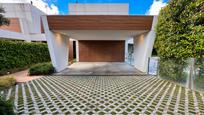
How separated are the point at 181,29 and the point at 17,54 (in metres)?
9.76

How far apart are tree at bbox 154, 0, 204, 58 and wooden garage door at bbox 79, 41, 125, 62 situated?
7.80m

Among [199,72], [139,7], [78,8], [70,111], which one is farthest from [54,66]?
[139,7]

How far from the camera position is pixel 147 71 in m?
7.54

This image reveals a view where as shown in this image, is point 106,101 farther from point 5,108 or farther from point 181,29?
point 181,29

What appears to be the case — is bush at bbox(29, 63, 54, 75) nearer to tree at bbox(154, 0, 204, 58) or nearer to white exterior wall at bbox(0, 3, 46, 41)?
tree at bbox(154, 0, 204, 58)

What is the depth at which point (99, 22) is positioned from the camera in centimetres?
674

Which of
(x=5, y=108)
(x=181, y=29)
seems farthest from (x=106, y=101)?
(x=181, y=29)

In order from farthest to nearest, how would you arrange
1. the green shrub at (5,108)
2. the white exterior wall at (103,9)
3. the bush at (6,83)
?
the white exterior wall at (103,9)
the bush at (6,83)
the green shrub at (5,108)

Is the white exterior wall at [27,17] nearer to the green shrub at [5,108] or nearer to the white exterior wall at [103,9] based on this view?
the white exterior wall at [103,9]

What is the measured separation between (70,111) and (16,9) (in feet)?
68.9

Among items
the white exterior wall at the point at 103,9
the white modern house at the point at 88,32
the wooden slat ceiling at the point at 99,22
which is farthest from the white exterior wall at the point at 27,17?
the wooden slat ceiling at the point at 99,22

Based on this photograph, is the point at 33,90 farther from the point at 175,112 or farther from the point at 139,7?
the point at 139,7

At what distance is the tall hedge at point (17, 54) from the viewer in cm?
722

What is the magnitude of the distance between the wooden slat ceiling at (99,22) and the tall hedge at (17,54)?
3.16 m
